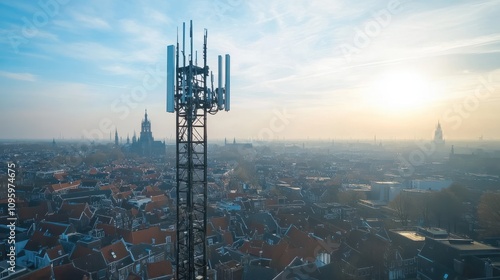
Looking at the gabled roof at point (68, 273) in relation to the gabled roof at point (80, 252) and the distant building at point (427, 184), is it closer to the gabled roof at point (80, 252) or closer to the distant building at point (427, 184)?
the gabled roof at point (80, 252)

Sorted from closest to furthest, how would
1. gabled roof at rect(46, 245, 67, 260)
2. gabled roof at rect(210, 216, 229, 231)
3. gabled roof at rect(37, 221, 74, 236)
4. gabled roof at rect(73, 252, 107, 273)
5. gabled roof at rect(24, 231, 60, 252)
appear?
gabled roof at rect(73, 252, 107, 273) → gabled roof at rect(46, 245, 67, 260) → gabled roof at rect(24, 231, 60, 252) → gabled roof at rect(37, 221, 74, 236) → gabled roof at rect(210, 216, 229, 231)

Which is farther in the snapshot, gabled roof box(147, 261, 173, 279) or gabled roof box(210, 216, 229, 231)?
gabled roof box(210, 216, 229, 231)

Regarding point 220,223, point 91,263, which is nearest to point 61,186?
point 220,223

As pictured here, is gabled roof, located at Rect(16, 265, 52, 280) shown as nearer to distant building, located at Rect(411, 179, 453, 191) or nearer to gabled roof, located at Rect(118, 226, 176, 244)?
gabled roof, located at Rect(118, 226, 176, 244)

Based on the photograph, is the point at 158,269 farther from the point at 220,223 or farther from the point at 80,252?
the point at 220,223

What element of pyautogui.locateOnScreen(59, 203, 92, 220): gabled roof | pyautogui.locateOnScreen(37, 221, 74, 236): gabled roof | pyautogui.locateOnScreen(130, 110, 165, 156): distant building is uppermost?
pyautogui.locateOnScreen(130, 110, 165, 156): distant building

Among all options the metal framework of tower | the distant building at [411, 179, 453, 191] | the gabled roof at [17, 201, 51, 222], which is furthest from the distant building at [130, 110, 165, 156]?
the metal framework of tower
